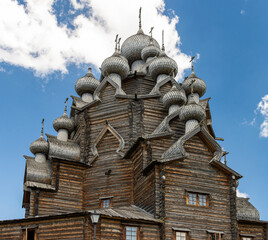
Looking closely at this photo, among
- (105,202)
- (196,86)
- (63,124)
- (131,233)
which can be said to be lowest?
(131,233)

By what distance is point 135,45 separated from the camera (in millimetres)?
35062

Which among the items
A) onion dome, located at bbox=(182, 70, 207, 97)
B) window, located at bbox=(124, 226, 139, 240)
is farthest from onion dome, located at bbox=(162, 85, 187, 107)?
window, located at bbox=(124, 226, 139, 240)

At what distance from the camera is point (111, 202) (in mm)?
24828

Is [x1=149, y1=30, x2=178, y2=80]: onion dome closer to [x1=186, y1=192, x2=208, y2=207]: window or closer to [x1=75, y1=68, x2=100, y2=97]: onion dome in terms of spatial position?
[x1=75, y1=68, x2=100, y2=97]: onion dome

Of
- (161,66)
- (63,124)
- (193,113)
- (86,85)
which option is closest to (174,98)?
(193,113)

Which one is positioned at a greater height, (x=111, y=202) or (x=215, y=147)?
(x=215, y=147)

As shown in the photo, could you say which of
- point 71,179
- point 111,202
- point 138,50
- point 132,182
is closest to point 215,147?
point 132,182

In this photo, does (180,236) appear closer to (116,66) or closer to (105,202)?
(105,202)

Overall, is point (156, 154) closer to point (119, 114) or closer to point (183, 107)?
point (183, 107)

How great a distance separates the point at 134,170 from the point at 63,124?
24.9 ft

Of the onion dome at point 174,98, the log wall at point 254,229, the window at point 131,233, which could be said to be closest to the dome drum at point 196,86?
the onion dome at point 174,98

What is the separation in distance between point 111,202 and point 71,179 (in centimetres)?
313

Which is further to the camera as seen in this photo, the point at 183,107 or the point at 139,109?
the point at 139,109

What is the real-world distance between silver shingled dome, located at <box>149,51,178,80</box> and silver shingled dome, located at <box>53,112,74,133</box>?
→ 23.2ft
